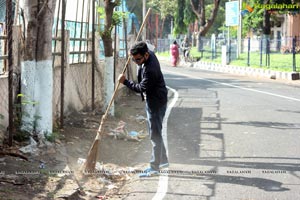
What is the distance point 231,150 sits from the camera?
8.66 metres

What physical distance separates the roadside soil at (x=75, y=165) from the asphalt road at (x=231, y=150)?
1.72ft

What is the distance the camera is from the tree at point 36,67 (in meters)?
8.25

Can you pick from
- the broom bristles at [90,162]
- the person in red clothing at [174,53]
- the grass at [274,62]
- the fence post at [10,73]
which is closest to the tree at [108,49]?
the fence post at [10,73]

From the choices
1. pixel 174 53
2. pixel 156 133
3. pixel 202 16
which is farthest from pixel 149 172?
pixel 202 16

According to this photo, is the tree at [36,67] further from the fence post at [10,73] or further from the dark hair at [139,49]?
the dark hair at [139,49]

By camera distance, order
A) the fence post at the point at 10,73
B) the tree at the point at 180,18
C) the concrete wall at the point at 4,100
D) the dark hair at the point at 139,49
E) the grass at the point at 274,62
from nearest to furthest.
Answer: the dark hair at the point at 139,49, the fence post at the point at 10,73, the concrete wall at the point at 4,100, the grass at the point at 274,62, the tree at the point at 180,18

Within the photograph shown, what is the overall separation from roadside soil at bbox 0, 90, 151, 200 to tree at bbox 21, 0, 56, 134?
1.45 ft

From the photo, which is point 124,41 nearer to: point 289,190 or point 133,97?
point 133,97

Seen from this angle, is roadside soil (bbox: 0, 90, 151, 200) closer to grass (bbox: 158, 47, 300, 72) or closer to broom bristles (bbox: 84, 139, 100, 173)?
broom bristles (bbox: 84, 139, 100, 173)

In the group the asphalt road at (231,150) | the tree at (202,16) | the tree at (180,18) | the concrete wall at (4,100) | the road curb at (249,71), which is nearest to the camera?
the asphalt road at (231,150)

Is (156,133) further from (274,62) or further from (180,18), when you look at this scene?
(180,18)

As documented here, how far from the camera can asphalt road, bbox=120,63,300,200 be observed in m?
6.43

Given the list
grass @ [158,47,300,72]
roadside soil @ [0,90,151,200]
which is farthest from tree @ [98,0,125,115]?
grass @ [158,47,300,72]

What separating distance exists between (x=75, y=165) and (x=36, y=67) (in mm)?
1738
